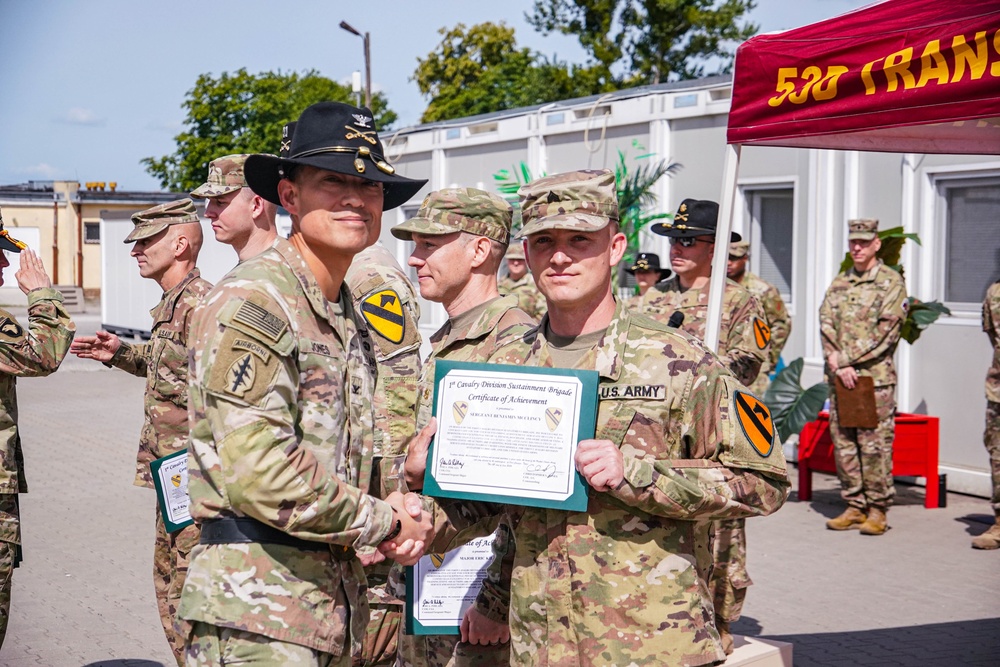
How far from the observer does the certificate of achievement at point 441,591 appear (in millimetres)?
3941

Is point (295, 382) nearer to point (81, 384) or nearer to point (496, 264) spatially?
point (496, 264)

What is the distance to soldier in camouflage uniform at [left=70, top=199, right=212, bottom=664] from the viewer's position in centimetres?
550

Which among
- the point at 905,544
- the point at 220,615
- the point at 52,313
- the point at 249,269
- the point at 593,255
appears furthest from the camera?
the point at 905,544

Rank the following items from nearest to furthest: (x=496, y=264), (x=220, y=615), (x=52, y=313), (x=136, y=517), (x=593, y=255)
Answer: (x=220, y=615)
(x=593, y=255)
(x=496, y=264)
(x=52, y=313)
(x=136, y=517)

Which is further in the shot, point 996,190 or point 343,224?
point 996,190

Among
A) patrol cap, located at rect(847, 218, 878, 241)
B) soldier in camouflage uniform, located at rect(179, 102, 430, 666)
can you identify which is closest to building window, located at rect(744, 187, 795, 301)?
patrol cap, located at rect(847, 218, 878, 241)

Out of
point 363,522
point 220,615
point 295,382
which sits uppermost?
point 295,382

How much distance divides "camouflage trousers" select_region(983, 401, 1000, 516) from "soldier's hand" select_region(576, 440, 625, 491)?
7.01 metres

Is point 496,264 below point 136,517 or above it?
above

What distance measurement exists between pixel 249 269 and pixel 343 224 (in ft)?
0.98

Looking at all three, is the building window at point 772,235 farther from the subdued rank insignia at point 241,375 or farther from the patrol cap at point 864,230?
the subdued rank insignia at point 241,375

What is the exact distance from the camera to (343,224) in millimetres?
3143

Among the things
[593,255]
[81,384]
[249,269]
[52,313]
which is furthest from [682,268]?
[81,384]

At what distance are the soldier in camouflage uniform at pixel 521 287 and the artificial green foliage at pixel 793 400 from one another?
8.41 feet
